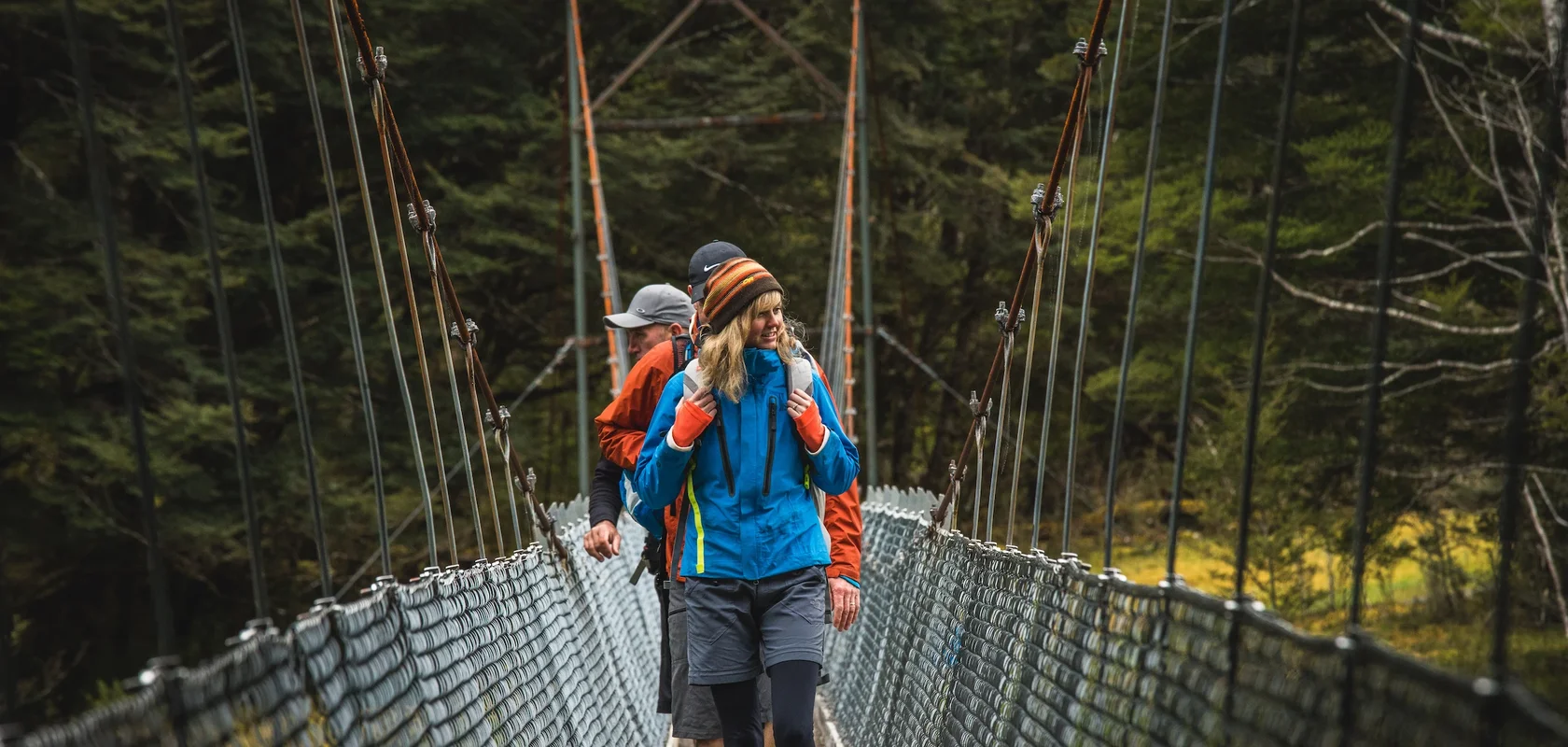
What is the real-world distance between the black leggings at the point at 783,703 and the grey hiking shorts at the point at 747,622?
0.02 m

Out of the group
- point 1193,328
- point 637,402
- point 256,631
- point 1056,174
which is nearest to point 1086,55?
point 1056,174

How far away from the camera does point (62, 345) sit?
9.89 m

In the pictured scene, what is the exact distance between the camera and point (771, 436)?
2576 mm

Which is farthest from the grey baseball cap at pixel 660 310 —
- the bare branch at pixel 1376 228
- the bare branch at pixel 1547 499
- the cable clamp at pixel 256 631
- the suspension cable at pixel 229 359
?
the bare branch at pixel 1376 228

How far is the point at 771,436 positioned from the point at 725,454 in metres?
0.07

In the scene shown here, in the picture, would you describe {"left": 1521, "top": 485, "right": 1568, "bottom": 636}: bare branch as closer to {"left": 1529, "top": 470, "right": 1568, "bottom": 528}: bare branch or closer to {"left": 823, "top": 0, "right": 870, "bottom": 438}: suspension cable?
{"left": 1529, "top": 470, "right": 1568, "bottom": 528}: bare branch

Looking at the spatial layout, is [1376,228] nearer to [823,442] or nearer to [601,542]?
[601,542]

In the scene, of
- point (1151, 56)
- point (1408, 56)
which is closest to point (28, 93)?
point (1151, 56)

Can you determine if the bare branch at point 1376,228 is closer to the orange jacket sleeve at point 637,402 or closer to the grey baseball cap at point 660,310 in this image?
the grey baseball cap at point 660,310

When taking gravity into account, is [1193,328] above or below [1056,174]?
below

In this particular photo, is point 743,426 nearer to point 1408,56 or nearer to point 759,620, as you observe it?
point 759,620

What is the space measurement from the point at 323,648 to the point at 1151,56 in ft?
26.7

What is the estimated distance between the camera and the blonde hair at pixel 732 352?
254 cm

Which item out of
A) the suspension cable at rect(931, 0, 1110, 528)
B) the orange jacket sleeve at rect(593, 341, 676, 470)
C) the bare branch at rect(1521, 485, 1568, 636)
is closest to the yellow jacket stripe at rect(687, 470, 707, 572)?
the orange jacket sleeve at rect(593, 341, 676, 470)
